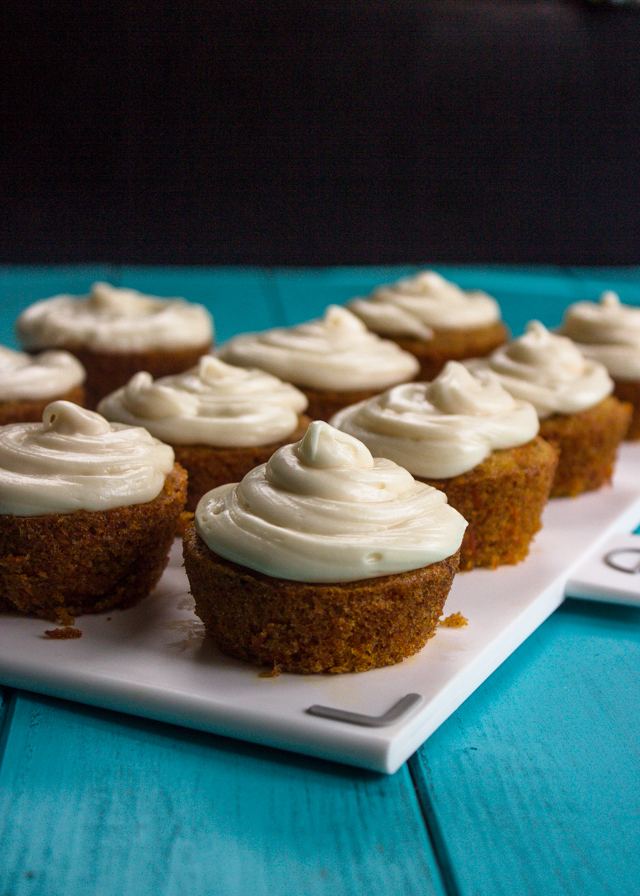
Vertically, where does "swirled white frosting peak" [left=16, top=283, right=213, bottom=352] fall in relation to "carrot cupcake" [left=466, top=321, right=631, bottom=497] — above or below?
below

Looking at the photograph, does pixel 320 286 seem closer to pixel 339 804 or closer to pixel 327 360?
pixel 327 360

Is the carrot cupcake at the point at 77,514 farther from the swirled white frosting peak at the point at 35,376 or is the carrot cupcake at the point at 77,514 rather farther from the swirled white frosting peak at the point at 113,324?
the swirled white frosting peak at the point at 113,324

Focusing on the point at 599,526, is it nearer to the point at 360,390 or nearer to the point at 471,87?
the point at 360,390

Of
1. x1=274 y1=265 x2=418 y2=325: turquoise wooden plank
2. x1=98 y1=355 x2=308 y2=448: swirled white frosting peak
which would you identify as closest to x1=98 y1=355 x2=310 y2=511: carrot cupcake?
x1=98 y1=355 x2=308 y2=448: swirled white frosting peak

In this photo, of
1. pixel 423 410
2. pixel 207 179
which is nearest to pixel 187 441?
pixel 423 410

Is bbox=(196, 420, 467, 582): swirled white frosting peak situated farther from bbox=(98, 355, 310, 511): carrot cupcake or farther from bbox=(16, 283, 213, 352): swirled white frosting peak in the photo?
bbox=(16, 283, 213, 352): swirled white frosting peak

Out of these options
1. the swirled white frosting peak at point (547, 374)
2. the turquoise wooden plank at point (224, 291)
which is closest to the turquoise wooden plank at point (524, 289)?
the turquoise wooden plank at point (224, 291)
